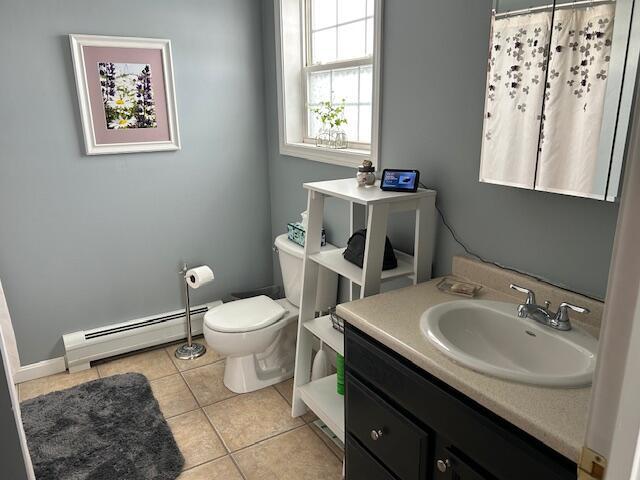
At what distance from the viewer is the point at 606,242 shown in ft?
4.55

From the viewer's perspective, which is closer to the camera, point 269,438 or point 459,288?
point 459,288

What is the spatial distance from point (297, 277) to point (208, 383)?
0.80 m

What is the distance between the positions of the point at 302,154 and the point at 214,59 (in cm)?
83

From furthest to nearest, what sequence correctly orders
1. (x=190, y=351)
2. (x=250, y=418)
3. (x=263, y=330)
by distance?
(x=190, y=351), (x=263, y=330), (x=250, y=418)

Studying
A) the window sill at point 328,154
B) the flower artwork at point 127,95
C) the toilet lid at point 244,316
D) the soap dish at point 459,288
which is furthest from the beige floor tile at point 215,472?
the flower artwork at point 127,95

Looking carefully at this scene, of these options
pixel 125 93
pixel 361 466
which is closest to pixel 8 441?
pixel 361 466

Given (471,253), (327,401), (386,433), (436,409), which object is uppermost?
(471,253)

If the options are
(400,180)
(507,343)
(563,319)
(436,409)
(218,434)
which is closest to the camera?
(436,409)

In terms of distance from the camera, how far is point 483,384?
1156 millimetres

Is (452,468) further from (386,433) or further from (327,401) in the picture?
(327,401)

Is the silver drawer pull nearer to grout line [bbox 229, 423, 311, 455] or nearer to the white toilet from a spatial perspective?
grout line [bbox 229, 423, 311, 455]

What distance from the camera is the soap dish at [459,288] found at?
1694 mm

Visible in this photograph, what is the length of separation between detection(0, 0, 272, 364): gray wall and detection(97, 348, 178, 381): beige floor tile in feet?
0.87

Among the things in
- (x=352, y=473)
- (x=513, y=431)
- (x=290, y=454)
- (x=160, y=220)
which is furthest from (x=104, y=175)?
(x=513, y=431)
